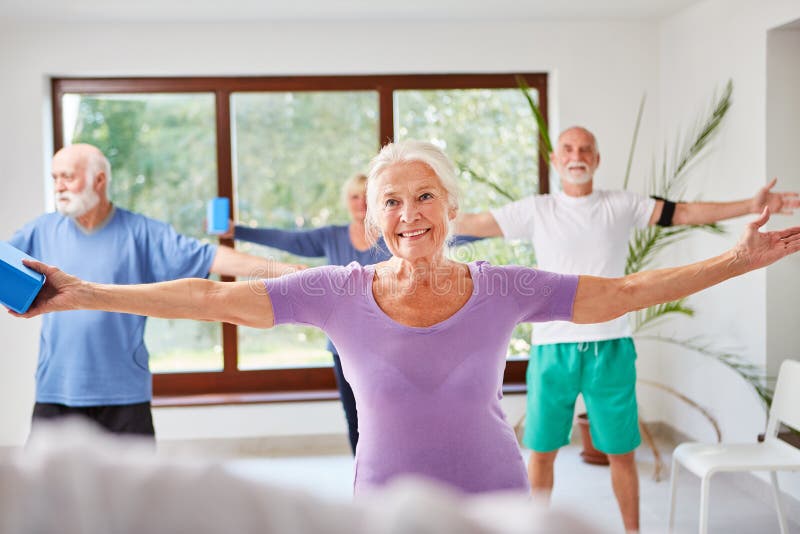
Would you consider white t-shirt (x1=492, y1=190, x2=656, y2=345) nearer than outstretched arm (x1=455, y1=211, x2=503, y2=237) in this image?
Yes

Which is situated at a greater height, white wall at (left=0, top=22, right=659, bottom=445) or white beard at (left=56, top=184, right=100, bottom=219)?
white wall at (left=0, top=22, right=659, bottom=445)

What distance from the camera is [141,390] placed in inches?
118

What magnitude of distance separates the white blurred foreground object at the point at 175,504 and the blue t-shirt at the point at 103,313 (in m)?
2.75

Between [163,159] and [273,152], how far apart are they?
66cm

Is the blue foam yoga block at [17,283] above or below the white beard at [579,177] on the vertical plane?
below

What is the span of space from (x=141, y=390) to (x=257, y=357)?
221cm

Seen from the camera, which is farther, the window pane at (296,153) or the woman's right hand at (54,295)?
the window pane at (296,153)

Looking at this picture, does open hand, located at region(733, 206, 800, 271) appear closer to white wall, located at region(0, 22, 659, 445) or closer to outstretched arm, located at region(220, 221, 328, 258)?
outstretched arm, located at region(220, 221, 328, 258)

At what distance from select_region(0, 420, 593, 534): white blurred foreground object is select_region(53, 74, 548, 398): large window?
4771mm

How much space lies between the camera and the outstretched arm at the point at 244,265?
2836mm

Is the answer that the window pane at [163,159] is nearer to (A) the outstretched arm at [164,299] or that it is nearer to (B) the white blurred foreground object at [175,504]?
(A) the outstretched arm at [164,299]

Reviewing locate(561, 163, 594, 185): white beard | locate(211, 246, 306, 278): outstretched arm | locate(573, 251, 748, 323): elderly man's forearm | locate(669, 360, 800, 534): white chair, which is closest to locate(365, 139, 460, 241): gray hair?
locate(573, 251, 748, 323): elderly man's forearm

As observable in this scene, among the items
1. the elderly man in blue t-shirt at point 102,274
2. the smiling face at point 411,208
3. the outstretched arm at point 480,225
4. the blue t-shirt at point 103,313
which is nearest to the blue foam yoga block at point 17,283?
the smiling face at point 411,208

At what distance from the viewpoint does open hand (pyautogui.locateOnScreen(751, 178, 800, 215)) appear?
3201 millimetres
